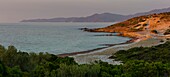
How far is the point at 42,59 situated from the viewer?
1984 cm

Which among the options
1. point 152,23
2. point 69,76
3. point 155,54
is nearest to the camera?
point 69,76

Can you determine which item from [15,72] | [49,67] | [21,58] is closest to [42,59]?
[21,58]

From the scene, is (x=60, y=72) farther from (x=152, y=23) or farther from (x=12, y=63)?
(x=152, y=23)

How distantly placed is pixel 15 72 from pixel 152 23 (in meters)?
115

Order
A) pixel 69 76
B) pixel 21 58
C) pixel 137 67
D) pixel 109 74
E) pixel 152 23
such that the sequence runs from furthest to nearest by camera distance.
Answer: pixel 152 23
pixel 21 58
pixel 137 67
pixel 109 74
pixel 69 76

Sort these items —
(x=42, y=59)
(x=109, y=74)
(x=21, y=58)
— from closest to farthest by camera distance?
(x=109, y=74) < (x=21, y=58) < (x=42, y=59)

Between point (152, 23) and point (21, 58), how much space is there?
111750mm

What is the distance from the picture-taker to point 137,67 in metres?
17.1

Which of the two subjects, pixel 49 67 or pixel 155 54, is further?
pixel 155 54

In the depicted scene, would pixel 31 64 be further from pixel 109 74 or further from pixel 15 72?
pixel 109 74

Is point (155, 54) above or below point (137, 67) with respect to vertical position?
below

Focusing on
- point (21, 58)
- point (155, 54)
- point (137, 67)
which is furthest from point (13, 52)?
point (155, 54)

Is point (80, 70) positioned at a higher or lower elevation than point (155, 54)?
higher

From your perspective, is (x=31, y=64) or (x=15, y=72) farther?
(x=31, y=64)
